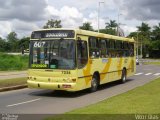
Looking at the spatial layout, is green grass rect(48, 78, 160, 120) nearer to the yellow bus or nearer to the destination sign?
the yellow bus

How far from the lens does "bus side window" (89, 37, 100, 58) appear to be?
19.9 m

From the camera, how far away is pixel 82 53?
18734 mm

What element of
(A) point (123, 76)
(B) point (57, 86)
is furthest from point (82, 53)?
(A) point (123, 76)

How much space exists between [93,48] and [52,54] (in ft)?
9.69

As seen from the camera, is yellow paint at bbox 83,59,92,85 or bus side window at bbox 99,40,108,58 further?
bus side window at bbox 99,40,108,58

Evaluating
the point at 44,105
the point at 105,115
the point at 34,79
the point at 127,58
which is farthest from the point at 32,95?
the point at 127,58

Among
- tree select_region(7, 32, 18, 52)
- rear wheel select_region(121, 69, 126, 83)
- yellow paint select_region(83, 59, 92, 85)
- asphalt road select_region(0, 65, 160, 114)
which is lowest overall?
asphalt road select_region(0, 65, 160, 114)

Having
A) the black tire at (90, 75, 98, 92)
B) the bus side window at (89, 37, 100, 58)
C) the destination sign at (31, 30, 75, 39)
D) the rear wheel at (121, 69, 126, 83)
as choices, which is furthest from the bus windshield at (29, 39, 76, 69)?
the rear wheel at (121, 69, 126, 83)

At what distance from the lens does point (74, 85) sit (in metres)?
17.8

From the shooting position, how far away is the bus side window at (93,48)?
19938 mm

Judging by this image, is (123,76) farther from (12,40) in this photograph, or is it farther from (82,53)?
(12,40)

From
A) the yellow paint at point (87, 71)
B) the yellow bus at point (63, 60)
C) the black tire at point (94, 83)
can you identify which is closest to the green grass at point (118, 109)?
the yellow bus at point (63, 60)

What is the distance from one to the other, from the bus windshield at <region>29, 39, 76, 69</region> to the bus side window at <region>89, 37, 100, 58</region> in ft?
6.87

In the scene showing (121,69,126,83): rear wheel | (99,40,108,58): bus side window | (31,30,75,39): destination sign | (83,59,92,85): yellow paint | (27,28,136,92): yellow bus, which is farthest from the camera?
(121,69,126,83): rear wheel
